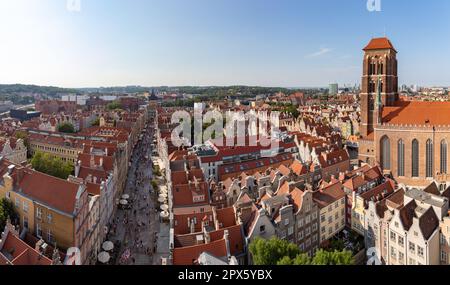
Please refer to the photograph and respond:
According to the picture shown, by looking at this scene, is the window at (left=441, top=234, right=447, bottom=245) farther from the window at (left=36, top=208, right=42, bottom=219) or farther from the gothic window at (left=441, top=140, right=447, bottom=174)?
the window at (left=36, top=208, right=42, bottom=219)

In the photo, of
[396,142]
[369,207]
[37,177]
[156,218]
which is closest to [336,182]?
[369,207]

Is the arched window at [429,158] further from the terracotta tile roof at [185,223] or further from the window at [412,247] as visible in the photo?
the terracotta tile roof at [185,223]

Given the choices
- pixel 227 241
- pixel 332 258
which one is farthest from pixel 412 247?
pixel 227 241

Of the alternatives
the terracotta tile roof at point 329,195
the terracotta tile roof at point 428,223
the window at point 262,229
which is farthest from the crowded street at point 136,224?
the terracotta tile roof at point 428,223

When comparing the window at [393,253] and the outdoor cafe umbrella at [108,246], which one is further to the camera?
the outdoor cafe umbrella at [108,246]

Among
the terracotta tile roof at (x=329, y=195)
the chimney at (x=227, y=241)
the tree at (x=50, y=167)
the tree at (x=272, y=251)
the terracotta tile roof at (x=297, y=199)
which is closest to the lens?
the tree at (x=272, y=251)

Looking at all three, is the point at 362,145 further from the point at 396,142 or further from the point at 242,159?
the point at 242,159
